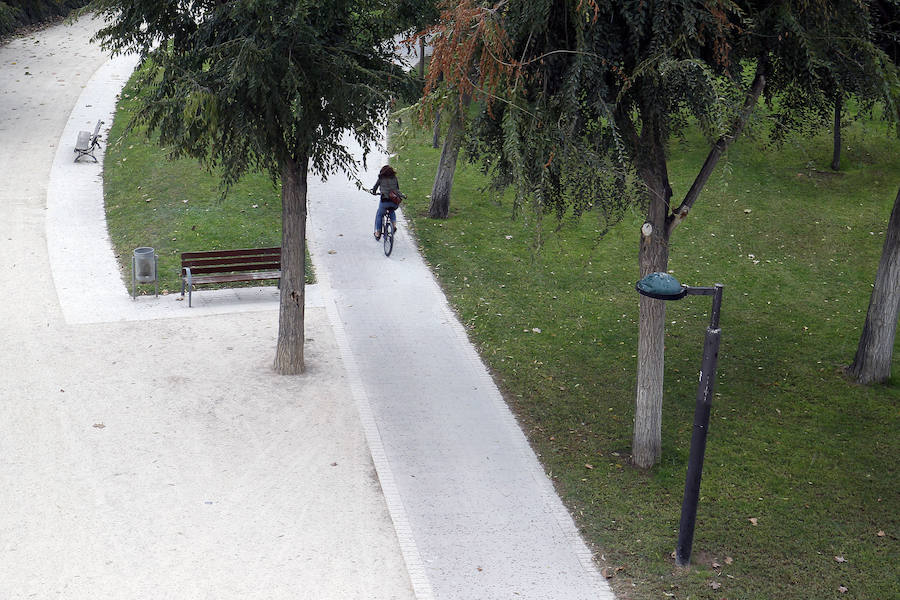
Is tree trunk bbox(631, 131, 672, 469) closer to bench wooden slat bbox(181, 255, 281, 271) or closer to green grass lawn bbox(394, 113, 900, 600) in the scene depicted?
green grass lawn bbox(394, 113, 900, 600)

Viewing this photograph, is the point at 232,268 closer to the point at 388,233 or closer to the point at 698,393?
the point at 388,233

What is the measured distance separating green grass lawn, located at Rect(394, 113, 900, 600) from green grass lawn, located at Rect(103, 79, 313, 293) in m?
2.86

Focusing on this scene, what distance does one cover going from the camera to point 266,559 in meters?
7.45

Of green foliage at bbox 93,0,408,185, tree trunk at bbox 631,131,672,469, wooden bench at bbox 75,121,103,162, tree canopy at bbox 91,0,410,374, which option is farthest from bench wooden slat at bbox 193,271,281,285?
wooden bench at bbox 75,121,103,162

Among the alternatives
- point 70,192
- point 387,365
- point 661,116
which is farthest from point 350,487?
point 70,192

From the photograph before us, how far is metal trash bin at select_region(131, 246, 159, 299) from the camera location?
12711 millimetres

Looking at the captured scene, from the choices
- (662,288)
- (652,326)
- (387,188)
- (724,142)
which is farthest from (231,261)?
(662,288)

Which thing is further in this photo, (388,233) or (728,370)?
(388,233)

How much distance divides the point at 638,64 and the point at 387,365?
206 inches

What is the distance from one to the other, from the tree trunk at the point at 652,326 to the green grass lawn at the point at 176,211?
21.1 ft

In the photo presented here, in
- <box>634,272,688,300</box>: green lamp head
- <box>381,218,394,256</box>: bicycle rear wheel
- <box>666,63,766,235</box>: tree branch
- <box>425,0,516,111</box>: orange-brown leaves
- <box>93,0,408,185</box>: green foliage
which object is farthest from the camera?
<box>381,218,394,256</box>: bicycle rear wheel

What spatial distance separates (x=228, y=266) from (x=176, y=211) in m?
3.73

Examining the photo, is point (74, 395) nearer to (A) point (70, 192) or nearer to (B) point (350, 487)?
(B) point (350, 487)

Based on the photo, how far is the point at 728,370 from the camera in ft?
36.5
